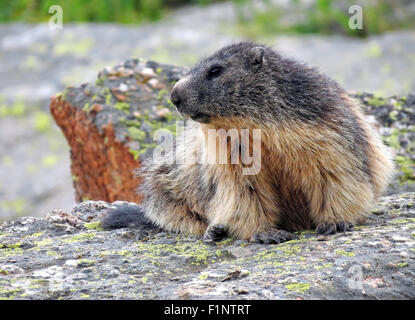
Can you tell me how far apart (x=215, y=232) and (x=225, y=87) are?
1.33 m

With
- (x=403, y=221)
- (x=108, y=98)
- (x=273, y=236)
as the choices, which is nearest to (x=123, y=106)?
(x=108, y=98)

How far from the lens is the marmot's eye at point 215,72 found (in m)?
6.26

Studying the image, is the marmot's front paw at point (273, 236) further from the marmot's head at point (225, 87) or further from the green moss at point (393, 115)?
the green moss at point (393, 115)

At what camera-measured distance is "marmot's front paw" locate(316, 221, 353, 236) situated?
231 inches

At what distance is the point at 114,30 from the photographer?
597 inches

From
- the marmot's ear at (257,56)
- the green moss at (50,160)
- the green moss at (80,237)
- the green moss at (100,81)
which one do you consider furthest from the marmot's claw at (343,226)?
the green moss at (50,160)

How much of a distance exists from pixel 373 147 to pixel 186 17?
39.8 ft

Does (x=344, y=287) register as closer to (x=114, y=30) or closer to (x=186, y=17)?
(x=114, y=30)

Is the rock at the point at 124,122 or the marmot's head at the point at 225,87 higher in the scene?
the marmot's head at the point at 225,87

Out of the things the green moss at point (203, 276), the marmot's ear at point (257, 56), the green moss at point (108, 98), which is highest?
the marmot's ear at point (257, 56)

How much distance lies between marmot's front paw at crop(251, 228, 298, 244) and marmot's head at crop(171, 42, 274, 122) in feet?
3.46

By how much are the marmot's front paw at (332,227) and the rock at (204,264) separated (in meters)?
0.09

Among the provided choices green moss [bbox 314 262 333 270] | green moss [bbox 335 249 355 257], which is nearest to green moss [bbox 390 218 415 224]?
green moss [bbox 335 249 355 257]
